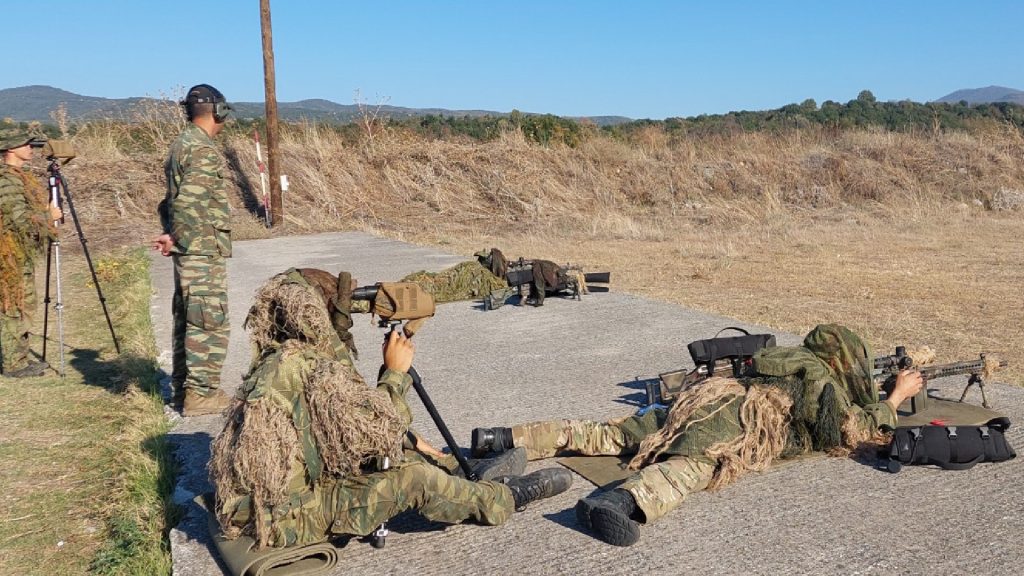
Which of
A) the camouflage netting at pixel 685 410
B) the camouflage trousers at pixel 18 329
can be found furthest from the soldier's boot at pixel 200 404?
the camouflage netting at pixel 685 410

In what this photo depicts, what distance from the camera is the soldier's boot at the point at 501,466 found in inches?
174

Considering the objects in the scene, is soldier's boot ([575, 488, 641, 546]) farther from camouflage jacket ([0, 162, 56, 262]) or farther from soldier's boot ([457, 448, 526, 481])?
camouflage jacket ([0, 162, 56, 262])

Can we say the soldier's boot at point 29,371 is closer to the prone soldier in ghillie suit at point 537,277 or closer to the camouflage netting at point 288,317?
the prone soldier in ghillie suit at point 537,277

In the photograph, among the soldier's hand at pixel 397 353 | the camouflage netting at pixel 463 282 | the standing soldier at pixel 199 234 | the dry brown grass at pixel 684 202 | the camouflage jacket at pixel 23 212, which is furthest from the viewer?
the dry brown grass at pixel 684 202

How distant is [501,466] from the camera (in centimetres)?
453

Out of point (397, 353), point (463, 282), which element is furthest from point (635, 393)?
point (463, 282)

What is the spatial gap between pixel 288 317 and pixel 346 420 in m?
0.51

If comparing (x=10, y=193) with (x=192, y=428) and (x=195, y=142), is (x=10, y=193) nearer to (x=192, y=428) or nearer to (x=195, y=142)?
(x=195, y=142)

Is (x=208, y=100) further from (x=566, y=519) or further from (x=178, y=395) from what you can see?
(x=566, y=519)

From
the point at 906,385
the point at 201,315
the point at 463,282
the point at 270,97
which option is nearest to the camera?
the point at 906,385

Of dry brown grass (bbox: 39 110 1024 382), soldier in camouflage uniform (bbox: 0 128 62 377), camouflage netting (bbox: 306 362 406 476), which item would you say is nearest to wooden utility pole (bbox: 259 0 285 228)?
dry brown grass (bbox: 39 110 1024 382)

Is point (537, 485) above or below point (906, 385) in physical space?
below

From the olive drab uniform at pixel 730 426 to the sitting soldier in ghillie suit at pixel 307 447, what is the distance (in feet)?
3.47

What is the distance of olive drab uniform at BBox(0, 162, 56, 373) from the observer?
7164 mm
